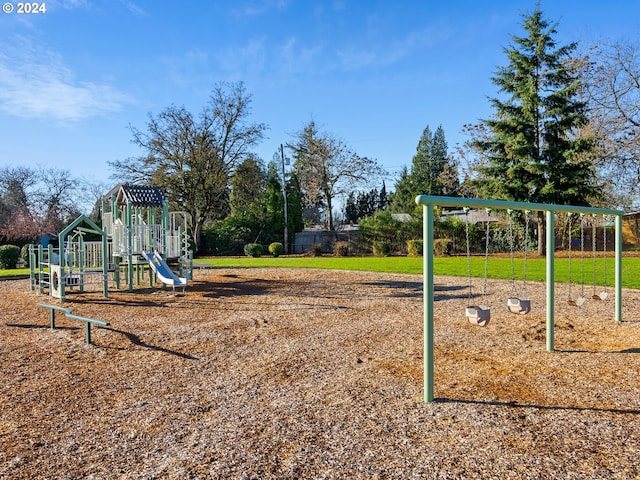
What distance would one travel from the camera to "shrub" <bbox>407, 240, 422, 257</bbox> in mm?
26203

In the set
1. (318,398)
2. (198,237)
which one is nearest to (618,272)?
(318,398)

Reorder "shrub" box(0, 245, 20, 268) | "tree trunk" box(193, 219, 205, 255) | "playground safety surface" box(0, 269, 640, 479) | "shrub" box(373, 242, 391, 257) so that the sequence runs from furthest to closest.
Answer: "tree trunk" box(193, 219, 205, 255)
"shrub" box(373, 242, 391, 257)
"shrub" box(0, 245, 20, 268)
"playground safety surface" box(0, 269, 640, 479)

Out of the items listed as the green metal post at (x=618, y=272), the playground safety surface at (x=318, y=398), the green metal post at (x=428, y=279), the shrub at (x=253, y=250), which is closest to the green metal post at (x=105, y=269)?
the playground safety surface at (x=318, y=398)

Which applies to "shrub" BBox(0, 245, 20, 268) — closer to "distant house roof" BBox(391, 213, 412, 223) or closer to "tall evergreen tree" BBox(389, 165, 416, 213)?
"distant house roof" BBox(391, 213, 412, 223)

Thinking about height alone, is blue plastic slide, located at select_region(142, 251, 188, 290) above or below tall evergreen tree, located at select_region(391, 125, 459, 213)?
below

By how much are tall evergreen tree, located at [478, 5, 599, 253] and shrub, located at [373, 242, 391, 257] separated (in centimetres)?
640

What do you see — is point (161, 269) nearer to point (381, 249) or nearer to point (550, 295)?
point (550, 295)

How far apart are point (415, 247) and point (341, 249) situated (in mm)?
4340

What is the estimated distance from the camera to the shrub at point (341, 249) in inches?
A: 1088

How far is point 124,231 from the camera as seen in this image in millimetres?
12031

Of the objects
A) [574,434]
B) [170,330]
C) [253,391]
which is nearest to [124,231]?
[170,330]

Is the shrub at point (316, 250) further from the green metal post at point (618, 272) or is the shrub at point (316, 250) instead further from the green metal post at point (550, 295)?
the green metal post at point (550, 295)

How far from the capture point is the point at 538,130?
23.8 meters

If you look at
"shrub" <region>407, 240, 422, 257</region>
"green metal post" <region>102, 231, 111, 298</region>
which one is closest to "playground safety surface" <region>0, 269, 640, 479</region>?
"green metal post" <region>102, 231, 111, 298</region>
